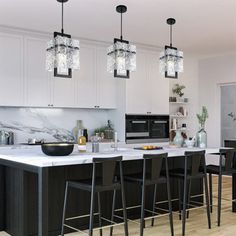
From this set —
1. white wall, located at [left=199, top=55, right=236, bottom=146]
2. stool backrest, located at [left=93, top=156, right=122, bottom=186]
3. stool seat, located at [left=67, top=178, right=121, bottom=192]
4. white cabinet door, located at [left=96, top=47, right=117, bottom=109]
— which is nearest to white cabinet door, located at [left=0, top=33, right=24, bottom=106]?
white cabinet door, located at [left=96, top=47, right=117, bottom=109]

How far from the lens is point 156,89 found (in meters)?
7.70

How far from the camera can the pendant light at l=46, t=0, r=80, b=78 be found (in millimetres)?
4074

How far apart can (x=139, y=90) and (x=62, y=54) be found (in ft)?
11.5

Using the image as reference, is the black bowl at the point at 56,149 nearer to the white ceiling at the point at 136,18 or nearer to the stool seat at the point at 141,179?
the stool seat at the point at 141,179

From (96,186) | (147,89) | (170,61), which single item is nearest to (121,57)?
(170,61)

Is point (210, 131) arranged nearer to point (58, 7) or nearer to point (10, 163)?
point (58, 7)

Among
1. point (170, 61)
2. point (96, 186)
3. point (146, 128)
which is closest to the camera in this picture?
point (96, 186)

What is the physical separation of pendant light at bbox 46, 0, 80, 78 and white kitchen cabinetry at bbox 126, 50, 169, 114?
10.3 ft

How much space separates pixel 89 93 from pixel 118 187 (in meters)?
3.58

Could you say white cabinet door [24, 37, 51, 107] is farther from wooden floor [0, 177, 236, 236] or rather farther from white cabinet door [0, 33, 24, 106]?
wooden floor [0, 177, 236, 236]

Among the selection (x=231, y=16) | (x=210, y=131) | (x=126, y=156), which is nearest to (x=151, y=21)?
(x=231, y=16)

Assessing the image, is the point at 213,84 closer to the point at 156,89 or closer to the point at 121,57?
the point at 156,89

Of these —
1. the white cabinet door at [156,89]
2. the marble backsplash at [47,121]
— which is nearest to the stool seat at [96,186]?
the marble backsplash at [47,121]

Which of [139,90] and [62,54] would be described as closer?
[62,54]
